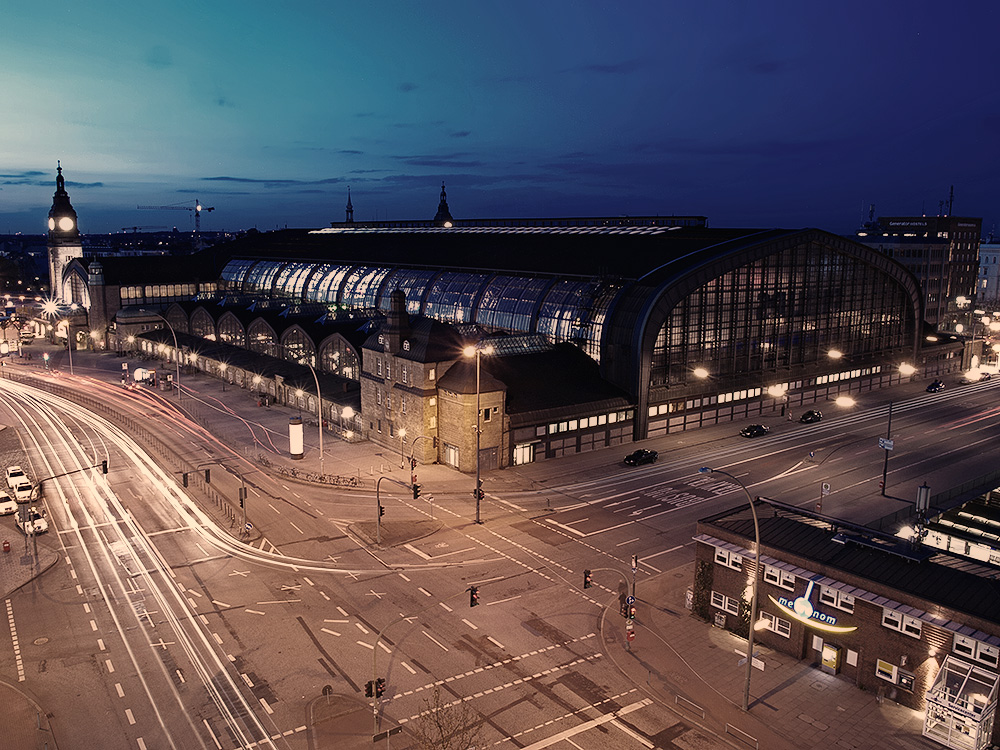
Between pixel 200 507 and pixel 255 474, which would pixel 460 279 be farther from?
pixel 200 507

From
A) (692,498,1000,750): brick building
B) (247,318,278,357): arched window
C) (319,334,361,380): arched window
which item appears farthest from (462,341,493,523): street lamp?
(247,318,278,357): arched window

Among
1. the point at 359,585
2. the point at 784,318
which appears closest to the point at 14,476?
the point at 359,585

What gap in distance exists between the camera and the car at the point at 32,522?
48469 mm

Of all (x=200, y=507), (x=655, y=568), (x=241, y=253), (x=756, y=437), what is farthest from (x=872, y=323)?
(x=241, y=253)

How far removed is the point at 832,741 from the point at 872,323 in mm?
80202

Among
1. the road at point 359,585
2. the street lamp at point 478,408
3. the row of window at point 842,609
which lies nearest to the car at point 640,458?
the road at point 359,585

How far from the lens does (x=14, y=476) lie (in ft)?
193

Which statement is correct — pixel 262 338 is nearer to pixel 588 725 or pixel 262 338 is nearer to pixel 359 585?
pixel 359 585

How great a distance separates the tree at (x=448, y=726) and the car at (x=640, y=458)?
37727 mm

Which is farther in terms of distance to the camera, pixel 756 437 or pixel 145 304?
pixel 145 304

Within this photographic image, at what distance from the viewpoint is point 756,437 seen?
254 ft

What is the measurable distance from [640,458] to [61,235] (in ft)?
465

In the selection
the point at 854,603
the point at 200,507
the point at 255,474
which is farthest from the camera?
the point at 255,474

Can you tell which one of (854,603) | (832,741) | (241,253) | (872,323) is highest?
(241,253)
